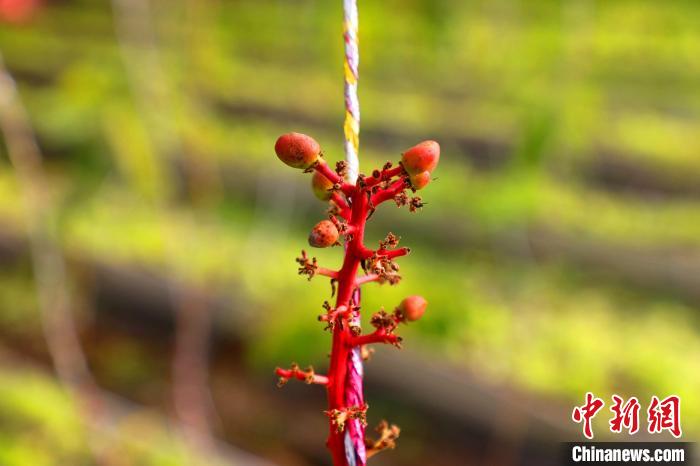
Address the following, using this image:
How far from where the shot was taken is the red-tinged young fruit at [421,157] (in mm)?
281

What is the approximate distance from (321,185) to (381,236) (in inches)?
99.3

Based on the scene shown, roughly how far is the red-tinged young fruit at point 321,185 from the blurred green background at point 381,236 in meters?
0.68

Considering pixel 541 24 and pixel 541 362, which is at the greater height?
pixel 541 24

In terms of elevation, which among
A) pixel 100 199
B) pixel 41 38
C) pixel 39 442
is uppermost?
pixel 41 38

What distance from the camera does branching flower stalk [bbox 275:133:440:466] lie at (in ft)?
0.94

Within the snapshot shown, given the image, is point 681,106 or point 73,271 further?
point 681,106

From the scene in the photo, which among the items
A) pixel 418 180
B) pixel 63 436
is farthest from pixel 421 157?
pixel 63 436

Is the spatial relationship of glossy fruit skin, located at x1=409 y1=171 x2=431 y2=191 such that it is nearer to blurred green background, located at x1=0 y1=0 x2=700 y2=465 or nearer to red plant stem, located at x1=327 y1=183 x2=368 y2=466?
red plant stem, located at x1=327 y1=183 x2=368 y2=466

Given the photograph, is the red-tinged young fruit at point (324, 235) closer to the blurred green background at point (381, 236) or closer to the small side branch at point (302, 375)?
the small side branch at point (302, 375)

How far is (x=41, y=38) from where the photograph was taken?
207 inches

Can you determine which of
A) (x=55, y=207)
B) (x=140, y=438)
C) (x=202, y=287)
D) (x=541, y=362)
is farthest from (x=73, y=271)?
(x=541, y=362)

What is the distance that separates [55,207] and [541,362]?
1.22 metres

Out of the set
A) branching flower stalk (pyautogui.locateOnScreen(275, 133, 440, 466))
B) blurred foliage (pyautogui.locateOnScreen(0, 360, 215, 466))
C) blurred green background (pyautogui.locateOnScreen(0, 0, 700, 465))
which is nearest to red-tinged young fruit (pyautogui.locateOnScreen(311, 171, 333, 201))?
branching flower stalk (pyautogui.locateOnScreen(275, 133, 440, 466))

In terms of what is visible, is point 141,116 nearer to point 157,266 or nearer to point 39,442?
point 39,442
